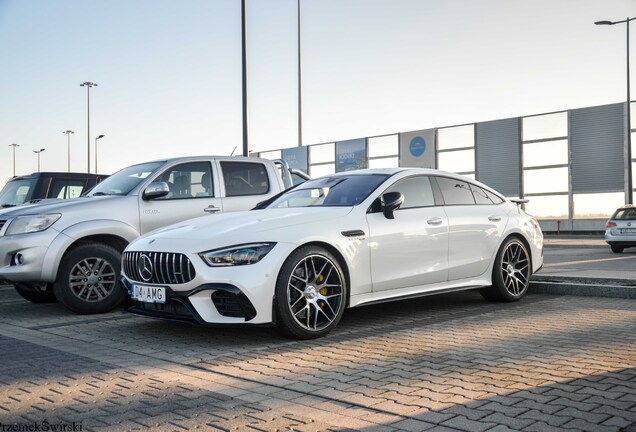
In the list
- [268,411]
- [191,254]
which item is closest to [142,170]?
[191,254]

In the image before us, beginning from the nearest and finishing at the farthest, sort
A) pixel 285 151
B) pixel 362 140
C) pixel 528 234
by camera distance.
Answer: pixel 528 234 → pixel 362 140 → pixel 285 151

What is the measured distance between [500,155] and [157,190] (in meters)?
27.2

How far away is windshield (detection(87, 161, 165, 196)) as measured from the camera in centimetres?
865

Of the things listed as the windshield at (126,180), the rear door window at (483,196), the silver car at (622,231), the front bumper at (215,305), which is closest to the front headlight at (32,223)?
the windshield at (126,180)

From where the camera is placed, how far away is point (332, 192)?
7.20 meters

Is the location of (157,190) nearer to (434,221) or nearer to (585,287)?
(434,221)

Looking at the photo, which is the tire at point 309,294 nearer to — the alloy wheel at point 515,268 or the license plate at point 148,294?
the license plate at point 148,294

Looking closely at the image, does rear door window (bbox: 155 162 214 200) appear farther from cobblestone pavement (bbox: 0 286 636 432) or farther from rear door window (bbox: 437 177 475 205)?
rear door window (bbox: 437 177 475 205)

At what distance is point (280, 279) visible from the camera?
587 centimetres

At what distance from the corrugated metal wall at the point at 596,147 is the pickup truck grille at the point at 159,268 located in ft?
91.3

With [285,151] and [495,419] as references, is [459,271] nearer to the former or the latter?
[495,419]

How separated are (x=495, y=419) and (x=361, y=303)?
296 centimetres

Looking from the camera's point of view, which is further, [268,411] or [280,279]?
[280,279]

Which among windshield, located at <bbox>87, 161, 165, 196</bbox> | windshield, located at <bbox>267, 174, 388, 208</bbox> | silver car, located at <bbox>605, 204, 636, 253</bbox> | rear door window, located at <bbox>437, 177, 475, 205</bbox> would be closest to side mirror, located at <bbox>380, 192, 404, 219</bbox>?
windshield, located at <bbox>267, 174, 388, 208</bbox>
